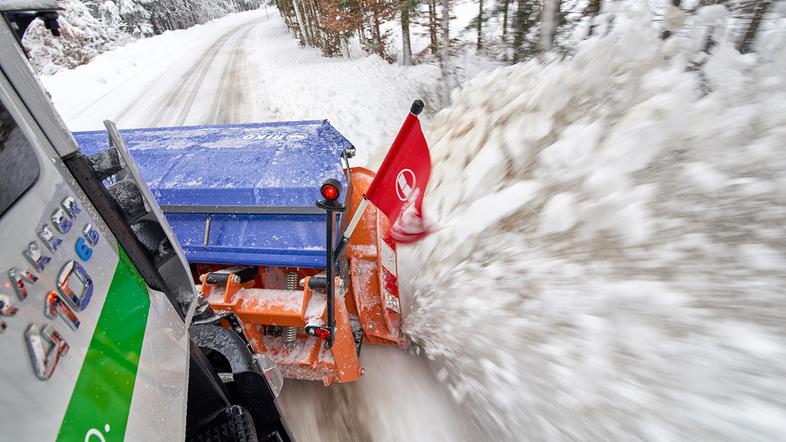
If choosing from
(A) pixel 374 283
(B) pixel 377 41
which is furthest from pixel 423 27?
(A) pixel 374 283

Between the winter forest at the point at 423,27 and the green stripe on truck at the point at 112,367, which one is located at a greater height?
the green stripe on truck at the point at 112,367

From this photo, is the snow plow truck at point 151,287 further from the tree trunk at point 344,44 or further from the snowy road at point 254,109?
the tree trunk at point 344,44

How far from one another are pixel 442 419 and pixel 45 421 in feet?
7.37

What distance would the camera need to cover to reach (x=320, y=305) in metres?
2.37

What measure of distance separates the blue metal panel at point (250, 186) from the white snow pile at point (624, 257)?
1.01 meters

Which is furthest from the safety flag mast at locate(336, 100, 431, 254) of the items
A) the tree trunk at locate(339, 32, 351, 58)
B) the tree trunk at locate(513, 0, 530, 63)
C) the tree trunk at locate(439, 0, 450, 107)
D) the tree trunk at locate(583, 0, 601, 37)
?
the tree trunk at locate(339, 32, 351, 58)

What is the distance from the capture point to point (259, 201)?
106 inches

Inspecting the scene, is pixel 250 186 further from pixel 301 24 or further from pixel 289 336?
pixel 301 24

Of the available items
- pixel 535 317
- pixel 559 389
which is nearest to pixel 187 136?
pixel 535 317

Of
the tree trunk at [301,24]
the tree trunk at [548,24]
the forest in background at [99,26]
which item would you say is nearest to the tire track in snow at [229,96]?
the forest in background at [99,26]

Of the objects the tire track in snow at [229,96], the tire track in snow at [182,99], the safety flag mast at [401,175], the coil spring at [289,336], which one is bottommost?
the tire track in snow at [229,96]

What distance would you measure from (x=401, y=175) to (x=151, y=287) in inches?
51.4

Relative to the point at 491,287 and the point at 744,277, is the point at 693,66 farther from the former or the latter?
the point at 491,287

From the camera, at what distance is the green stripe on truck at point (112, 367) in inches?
32.8
